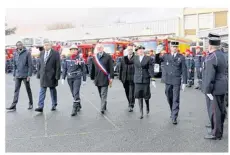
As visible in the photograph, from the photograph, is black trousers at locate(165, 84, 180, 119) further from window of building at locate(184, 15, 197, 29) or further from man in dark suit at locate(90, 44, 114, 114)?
window of building at locate(184, 15, 197, 29)

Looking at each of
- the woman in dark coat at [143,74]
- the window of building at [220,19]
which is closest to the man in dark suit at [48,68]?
the woman in dark coat at [143,74]

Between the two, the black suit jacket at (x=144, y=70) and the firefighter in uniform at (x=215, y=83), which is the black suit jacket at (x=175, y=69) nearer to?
the black suit jacket at (x=144, y=70)

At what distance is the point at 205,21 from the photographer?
40781 millimetres

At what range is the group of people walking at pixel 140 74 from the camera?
5766 mm

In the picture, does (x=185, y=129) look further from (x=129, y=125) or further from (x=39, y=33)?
(x=39, y=33)

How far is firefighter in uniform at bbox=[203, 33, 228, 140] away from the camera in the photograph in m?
5.64

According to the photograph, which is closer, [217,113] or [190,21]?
[217,113]

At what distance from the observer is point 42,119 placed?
7.71 m

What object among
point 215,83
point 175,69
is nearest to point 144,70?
point 175,69

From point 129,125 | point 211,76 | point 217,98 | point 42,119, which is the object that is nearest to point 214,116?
point 217,98

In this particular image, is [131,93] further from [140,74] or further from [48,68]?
[48,68]

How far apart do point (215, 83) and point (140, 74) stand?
7.97ft

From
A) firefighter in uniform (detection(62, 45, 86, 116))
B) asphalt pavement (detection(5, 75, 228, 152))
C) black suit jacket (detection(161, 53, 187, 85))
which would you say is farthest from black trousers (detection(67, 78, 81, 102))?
black suit jacket (detection(161, 53, 187, 85))

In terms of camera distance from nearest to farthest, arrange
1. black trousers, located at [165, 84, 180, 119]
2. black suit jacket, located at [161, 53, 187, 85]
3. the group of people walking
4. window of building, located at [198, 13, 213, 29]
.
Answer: the group of people walking → black trousers, located at [165, 84, 180, 119] → black suit jacket, located at [161, 53, 187, 85] → window of building, located at [198, 13, 213, 29]
